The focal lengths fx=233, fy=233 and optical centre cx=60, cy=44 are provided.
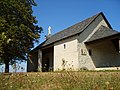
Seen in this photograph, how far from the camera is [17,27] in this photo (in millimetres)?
28953

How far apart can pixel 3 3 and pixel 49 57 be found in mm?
12406

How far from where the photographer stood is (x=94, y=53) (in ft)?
88.6


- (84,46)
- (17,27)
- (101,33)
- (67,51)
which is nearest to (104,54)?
(101,33)

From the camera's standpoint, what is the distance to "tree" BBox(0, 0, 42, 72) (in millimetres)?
28234

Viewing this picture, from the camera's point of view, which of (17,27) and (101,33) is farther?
(17,27)

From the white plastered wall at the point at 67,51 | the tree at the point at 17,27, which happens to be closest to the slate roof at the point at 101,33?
the white plastered wall at the point at 67,51

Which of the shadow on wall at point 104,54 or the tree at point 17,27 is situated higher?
the tree at point 17,27

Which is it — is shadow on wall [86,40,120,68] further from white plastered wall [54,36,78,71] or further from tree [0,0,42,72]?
tree [0,0,42,72]

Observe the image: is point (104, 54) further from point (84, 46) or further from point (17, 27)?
point (17, 27)

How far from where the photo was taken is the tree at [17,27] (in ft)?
92.6

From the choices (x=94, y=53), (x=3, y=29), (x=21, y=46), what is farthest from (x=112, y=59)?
(x=3, y=29)

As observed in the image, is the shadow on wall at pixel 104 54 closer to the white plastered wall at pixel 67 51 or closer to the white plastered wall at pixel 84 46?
the white plastered wall at pixel 84 46

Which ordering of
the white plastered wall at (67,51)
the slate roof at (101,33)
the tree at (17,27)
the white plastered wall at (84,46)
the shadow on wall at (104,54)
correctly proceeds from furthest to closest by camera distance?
the tree at (17,27) < the shadow on wall at (104,54) < the white plastered wall at (67,51) < the white plastered wall at (84,46) < the slate roof at (101,33)

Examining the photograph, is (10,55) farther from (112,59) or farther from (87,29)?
(112,59)
